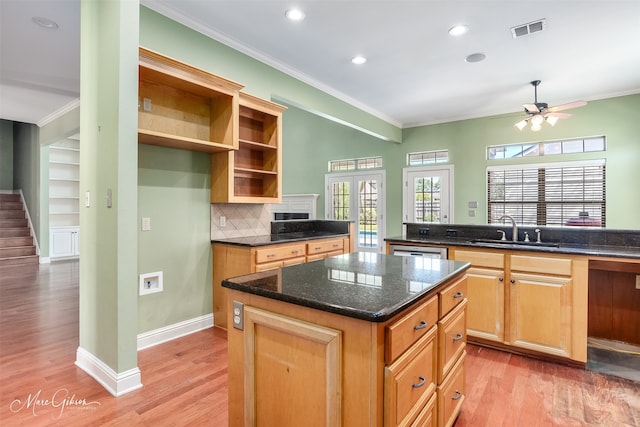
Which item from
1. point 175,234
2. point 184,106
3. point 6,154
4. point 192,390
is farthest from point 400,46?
point 6,154

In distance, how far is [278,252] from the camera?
3371 mm

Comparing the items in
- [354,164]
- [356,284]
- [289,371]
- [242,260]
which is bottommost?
[289,371]

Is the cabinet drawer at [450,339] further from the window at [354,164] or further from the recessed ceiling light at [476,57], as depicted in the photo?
the window at [354,164]

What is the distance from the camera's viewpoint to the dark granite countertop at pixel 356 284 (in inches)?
44.4

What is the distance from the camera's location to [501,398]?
7.17ft

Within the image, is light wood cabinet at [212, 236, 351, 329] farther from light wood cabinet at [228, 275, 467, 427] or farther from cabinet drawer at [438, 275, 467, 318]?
cabinet drawer at [438, 275, 467, 318]

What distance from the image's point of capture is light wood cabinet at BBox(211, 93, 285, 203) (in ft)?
12.0

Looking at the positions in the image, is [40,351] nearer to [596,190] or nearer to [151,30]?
[151,30]

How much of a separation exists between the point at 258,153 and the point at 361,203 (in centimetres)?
395

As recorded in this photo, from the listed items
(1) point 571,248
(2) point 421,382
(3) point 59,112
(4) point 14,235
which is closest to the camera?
(2) point 421,382

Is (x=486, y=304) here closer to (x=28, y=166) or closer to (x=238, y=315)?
(x=238, y=315)

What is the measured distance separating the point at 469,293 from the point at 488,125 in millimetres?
4199

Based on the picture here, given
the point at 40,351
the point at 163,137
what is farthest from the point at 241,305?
the point at 40,351

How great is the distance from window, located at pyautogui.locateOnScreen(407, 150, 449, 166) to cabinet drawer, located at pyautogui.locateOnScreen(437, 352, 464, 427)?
17.1 ft
